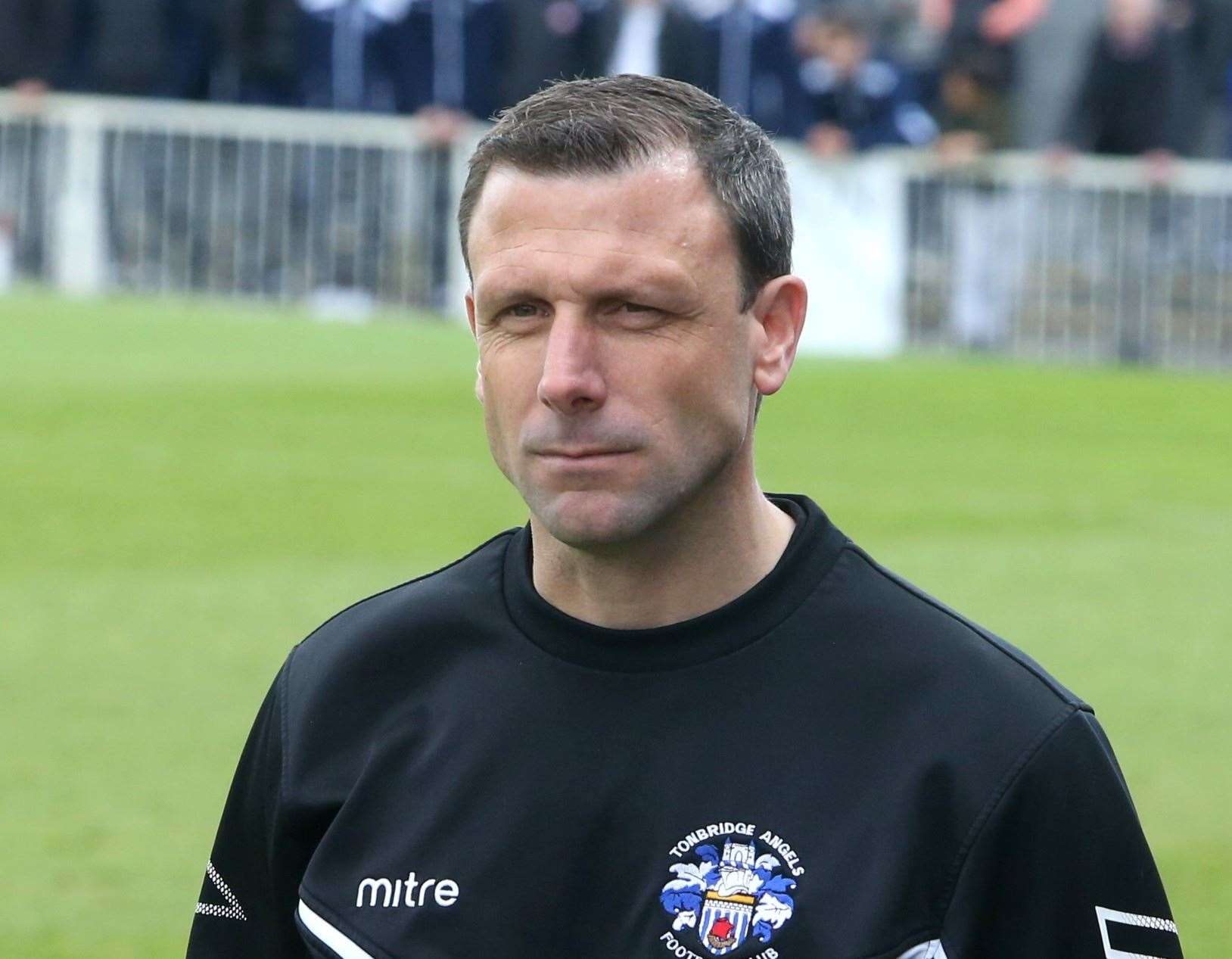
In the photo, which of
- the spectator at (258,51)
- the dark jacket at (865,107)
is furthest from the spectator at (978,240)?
the spectator at (258,51)

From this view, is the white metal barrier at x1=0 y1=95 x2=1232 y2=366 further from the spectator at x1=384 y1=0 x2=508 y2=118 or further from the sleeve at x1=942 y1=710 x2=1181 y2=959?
the sleeve at x1=942 y1=710 x2=1181 y2=959

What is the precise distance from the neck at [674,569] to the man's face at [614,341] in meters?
A: 0.05

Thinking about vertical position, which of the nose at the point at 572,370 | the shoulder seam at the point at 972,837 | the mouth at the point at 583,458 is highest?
the nose at the point at 572,370

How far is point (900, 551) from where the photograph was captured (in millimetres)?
9484

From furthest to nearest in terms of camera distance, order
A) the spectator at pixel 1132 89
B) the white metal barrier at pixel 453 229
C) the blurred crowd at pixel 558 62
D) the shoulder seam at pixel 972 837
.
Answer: the spectator at pixel 1132 89, the blurred crowd at pixel 558 62, the white metal barrier at pixel 453 229, the shoulder seam at pixel 972 837

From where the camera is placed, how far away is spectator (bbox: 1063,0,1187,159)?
16516mm

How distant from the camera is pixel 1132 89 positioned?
16.6m

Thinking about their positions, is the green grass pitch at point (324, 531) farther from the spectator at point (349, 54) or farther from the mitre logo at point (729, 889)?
the mitre logo at point (729, 889)

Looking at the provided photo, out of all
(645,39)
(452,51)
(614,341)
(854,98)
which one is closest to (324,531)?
(645,39)

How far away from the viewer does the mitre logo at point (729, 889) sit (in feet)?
7.88

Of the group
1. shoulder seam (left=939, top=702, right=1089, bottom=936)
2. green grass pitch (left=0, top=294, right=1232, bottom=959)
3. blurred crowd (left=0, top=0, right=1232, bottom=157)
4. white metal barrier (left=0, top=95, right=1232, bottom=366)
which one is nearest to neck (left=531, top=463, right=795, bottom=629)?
shoulder seam (left=939, top=702, right=1089, bottom=936)

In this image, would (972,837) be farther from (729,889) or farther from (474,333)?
(474,333)

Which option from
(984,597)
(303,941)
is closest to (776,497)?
(303,941)

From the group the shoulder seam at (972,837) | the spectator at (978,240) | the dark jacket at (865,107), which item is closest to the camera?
the shoulder seam at (972,837)
